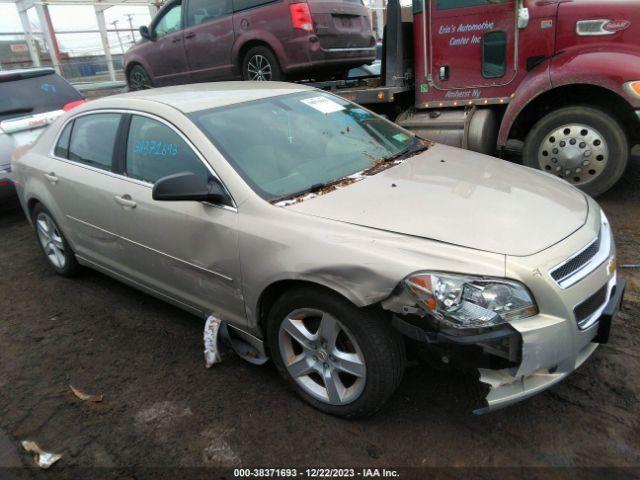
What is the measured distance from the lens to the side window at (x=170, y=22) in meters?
8.13

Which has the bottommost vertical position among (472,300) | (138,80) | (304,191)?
(472,300)

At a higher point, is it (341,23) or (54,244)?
(341,23)

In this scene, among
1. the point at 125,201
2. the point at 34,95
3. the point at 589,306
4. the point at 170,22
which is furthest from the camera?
the point at 170,22

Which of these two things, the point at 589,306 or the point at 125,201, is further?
the point at 125,201

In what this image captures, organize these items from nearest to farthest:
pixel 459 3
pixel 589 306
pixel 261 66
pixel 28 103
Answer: pixel 589 306 < pixel 459 3 < pixel 28 103 < pixel 261 66

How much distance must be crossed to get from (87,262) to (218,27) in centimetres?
457

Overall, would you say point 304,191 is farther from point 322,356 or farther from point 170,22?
point 170,22

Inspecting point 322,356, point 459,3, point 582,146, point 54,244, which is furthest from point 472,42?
point 54,244

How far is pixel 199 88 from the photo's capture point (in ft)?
12.6

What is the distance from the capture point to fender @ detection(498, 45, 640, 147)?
4.95 m

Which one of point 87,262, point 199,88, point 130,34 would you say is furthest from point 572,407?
point 130,34

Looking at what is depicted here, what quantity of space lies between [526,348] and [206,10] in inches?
279

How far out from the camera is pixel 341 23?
709 centimetres

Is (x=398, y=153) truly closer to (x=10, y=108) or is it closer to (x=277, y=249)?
(x=277, y=249)
